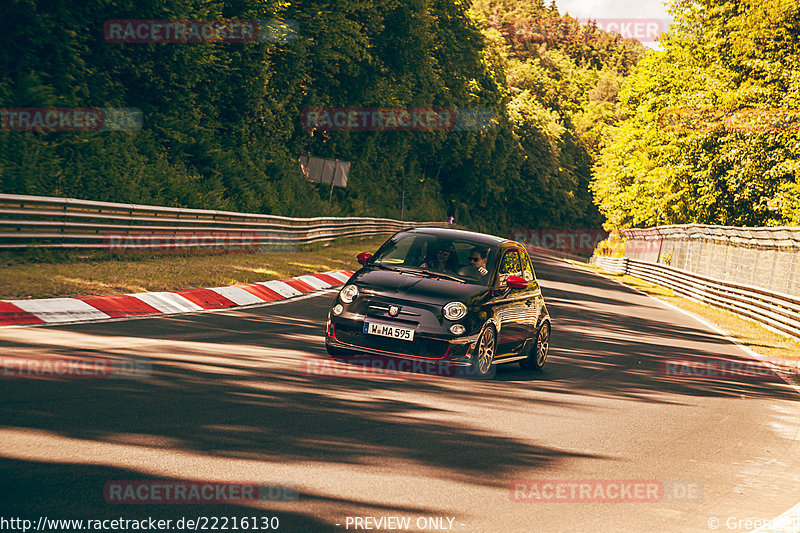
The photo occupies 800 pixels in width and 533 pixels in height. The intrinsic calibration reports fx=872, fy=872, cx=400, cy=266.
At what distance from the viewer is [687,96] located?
156ft

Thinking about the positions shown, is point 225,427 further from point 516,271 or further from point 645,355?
point 645,355

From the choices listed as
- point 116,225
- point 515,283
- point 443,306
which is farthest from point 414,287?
point 116,225

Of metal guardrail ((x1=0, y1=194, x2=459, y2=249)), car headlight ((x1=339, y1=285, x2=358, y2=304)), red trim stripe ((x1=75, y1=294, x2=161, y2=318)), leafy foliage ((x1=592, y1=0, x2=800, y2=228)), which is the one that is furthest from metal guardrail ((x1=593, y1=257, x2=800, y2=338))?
metal guardrail ((x1=0, y1=194, x2=459, y2=249))

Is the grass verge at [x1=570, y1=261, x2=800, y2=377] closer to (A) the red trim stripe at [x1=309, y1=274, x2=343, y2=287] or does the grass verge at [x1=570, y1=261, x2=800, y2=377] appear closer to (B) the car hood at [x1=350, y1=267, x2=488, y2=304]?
(B) the car hood at [x1=350, y1=267, x2=488, y2=304]

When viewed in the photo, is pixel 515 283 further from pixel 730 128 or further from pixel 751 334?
pixel 730 128

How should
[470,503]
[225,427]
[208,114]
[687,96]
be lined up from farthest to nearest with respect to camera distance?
[687,96] < [208,114] < [225,427] < [470,503]

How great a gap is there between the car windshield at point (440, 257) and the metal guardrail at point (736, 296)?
37.0 feet

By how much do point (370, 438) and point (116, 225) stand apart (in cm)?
1289

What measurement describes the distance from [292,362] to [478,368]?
207 centimetres

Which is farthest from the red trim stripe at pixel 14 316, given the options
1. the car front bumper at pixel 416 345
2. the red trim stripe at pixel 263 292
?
the red trim stripe at pixel 263 292

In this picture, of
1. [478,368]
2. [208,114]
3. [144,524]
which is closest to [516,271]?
[478,368]

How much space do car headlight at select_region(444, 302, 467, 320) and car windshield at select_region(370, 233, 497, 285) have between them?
73 cm

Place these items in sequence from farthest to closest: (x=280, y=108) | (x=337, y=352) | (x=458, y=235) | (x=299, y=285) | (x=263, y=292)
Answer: (x=280, y=108) → (x=299, y=285) → (x=263, y=292) → (x=458, y=235) → (x=337, y=352)

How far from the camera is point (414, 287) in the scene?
32.0ft
